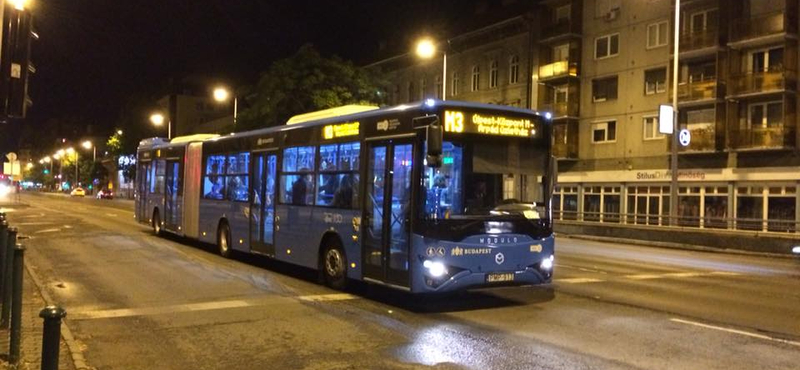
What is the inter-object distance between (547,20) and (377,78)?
14.4 metres

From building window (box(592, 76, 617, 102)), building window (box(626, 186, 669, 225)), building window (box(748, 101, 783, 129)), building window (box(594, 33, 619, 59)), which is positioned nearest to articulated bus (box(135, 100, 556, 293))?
building window (box(748, 101, 783, 129))

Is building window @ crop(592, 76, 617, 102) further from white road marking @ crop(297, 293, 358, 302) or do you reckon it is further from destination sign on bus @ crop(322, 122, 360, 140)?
white road marking @ crop(297, 293, 358, 302)

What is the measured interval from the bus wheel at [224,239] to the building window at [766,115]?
27.3 m

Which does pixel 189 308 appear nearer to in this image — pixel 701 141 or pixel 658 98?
pixel 701 141

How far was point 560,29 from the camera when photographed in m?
43.3

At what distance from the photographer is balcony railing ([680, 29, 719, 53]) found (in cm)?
3525

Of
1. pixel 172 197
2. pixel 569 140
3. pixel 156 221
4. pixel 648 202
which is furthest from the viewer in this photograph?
pixel 569 140

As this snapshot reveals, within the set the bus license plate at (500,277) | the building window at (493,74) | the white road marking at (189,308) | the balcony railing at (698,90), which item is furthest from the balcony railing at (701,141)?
the white road marking at (189,308)

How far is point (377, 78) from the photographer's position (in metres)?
36.1

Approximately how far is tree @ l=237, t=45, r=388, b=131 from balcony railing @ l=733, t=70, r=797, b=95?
1855 cm

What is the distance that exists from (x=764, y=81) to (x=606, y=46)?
10010 millimetres

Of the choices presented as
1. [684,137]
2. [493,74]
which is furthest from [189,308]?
[493,74]

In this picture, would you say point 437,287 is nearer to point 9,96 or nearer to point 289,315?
point 289,315

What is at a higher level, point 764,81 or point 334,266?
point 764,81
